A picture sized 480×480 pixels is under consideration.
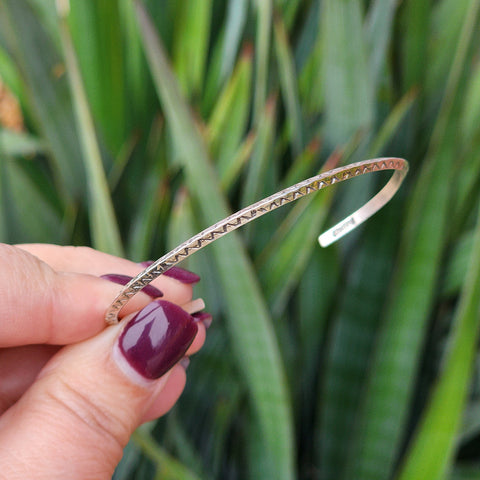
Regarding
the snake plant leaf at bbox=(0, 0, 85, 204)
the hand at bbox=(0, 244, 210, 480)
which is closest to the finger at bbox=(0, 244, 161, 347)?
the hand at bbox=(0, 244, 210, 480)

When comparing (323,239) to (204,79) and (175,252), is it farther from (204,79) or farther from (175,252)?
(204,79)

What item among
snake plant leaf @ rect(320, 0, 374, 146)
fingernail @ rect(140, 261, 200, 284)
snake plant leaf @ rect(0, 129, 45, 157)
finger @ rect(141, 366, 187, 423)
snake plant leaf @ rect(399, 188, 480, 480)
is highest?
snake plant leaf @ rect(0, 129, 45, 157)

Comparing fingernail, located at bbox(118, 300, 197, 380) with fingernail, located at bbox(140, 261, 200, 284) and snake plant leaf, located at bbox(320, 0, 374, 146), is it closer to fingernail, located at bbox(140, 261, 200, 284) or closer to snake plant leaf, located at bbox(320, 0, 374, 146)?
fingernail, located at bbox(140, 261, 200, 284)

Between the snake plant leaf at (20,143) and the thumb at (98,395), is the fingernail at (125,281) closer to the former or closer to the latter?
the thumb at (98,395)

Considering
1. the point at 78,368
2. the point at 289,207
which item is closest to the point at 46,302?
the point at 78,368

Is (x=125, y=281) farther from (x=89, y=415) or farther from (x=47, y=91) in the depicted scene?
(x=47, y=91)

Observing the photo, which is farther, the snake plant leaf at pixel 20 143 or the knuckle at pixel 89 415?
the snake plant leaf at pixel 20 143

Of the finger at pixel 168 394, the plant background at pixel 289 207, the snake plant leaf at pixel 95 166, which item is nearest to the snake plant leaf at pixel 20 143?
the plant background at pixel 289 207
